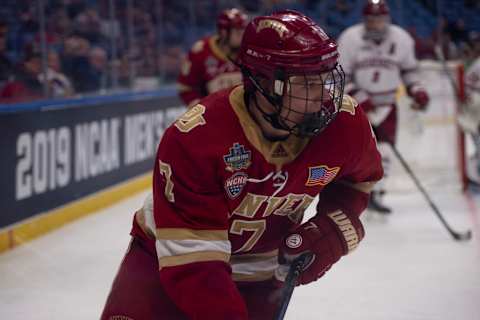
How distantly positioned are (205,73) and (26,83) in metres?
1.06

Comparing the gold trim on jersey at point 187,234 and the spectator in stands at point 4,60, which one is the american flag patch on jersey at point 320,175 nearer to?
the gold trim on jersey at point 187,234

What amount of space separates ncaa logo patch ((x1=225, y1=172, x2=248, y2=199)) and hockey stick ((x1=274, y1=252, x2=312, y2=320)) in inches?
9.6

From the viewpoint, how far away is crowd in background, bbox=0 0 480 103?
173 inches

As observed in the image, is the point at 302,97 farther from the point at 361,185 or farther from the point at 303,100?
the point at 361,185

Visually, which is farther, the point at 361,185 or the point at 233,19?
the point at 233,19

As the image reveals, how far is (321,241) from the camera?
1789 mm

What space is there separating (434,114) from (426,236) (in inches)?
88.7

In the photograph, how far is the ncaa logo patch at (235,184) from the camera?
1587 millimetres

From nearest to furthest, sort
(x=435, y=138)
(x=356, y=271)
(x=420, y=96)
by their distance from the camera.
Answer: (x=356, y=271)
(x=420, y=96)
(x=435, y=138)

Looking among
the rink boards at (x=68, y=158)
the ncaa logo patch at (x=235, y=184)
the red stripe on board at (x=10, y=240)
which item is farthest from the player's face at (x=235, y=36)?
the ncaa logo patch at (x=235, y=184)

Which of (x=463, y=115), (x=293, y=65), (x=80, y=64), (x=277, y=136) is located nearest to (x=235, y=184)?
(x=277, y=136)

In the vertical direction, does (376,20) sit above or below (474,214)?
above

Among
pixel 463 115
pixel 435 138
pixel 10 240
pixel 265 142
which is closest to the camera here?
pixel 265 142

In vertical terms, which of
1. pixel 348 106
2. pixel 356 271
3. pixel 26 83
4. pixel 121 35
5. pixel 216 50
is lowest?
pixel 356 271
